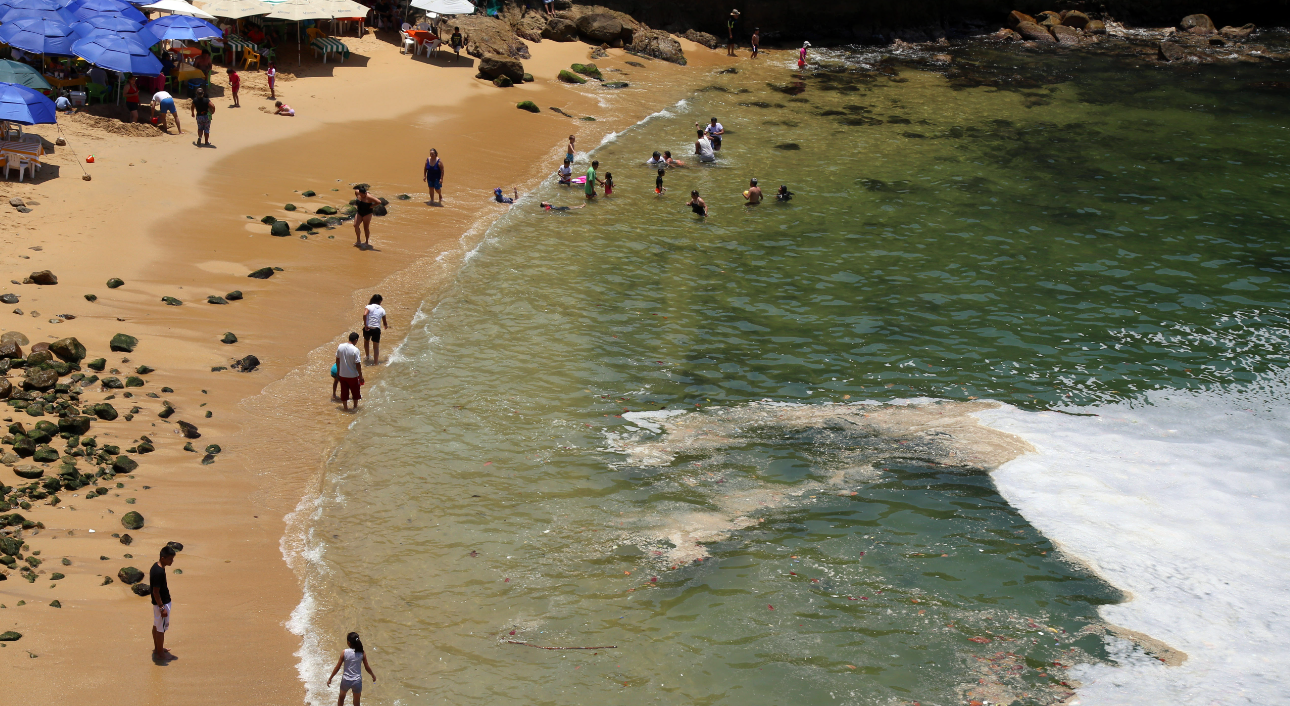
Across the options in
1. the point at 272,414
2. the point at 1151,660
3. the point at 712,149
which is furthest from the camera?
the point at 712,149

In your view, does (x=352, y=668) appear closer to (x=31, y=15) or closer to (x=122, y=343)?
(x=122, y=343)

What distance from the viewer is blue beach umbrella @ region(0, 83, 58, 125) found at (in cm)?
2214

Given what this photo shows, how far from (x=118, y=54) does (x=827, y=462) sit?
24.0 m

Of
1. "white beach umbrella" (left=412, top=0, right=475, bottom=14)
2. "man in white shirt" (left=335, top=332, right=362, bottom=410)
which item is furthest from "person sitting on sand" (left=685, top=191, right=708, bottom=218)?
"white beach umbrella" (left=412, top=0, right=475, bottom=14)

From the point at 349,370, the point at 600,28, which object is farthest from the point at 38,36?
the point at 600,28

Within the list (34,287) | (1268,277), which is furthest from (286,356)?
(1268,277)

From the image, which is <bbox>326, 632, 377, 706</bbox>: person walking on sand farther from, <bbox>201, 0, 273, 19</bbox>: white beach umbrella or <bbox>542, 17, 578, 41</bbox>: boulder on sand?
<bbox>542, 17, 578, 41</bbox>: boulder on sand

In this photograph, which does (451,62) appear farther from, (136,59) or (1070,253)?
(1070,253)

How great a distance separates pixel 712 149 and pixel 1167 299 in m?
15.7

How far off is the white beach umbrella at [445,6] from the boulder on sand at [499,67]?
2.77 meters

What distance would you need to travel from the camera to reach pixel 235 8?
34.0 metres

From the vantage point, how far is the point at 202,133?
27766mm

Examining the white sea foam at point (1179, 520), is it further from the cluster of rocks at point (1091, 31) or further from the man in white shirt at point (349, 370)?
the cluster of rocks at point (1091, 31)

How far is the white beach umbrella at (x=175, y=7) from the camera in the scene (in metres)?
31.3
